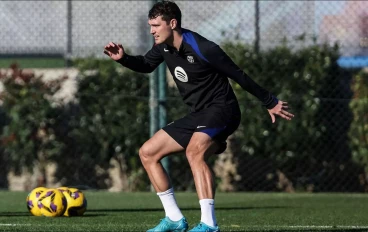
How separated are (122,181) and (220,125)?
5933 millimetres

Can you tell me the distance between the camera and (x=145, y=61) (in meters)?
6.73

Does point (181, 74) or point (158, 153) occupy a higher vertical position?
point (181, 74)

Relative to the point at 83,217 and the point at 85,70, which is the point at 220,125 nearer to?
the point at 83,217

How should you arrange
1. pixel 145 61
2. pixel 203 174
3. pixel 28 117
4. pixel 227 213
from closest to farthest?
pixel 203 174 → pixel 145 61 → pixel 227 213 → pixel 28 117

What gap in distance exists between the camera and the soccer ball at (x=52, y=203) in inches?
301

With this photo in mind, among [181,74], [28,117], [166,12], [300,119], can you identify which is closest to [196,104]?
[181,74]

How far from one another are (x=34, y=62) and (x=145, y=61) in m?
5.95

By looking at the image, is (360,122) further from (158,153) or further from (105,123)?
(158,153)

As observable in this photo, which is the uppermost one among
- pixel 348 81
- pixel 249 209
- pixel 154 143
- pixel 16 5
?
pixel 16 5

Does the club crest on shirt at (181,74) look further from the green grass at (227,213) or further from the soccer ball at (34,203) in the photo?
the soccer ball at (34,203)

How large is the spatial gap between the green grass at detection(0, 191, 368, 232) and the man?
58cm

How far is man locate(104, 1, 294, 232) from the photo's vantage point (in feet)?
20.0

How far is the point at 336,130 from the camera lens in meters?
11.6

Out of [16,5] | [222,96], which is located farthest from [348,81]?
[222,96]
